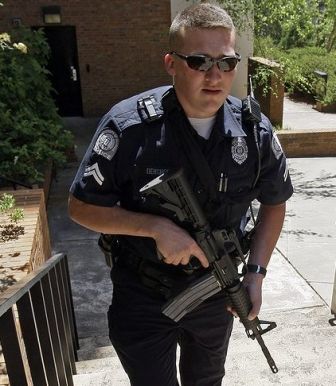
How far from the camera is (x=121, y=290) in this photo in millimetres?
1940

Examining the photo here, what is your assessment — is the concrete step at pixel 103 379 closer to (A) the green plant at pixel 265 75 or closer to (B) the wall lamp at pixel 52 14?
(A) the green plant at pixel 265 75

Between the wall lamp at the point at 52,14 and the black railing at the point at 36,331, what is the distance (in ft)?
29.5

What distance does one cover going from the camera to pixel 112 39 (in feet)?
35.7

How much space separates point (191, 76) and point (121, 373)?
1.92 metres

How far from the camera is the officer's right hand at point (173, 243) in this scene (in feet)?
5.36

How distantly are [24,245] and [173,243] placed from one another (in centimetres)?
186

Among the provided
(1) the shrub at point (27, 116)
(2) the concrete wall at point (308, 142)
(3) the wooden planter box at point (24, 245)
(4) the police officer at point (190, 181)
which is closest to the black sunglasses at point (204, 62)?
(4) the police officer at point (190, 181)

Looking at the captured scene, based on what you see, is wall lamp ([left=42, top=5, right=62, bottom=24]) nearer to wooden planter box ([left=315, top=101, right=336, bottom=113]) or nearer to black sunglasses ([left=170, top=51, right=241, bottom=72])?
wooden planter box ([left=315, top=101, right=336, bottom=113])

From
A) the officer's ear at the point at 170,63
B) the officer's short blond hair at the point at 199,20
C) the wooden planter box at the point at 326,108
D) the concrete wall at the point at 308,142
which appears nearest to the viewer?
the officer's short blond hair at the point at 199,20

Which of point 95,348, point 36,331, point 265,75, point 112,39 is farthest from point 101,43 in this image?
point 36,331

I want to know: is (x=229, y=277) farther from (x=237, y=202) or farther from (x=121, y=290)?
(x=121, y=290)

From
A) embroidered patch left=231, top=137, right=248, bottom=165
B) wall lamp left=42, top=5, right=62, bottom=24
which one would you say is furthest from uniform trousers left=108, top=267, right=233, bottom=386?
wall lamp left=42, top=5, right=62, bottom=24

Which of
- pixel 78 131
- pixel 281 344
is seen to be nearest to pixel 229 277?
pixel 281 344

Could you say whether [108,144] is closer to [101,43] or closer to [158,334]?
[158,334]
